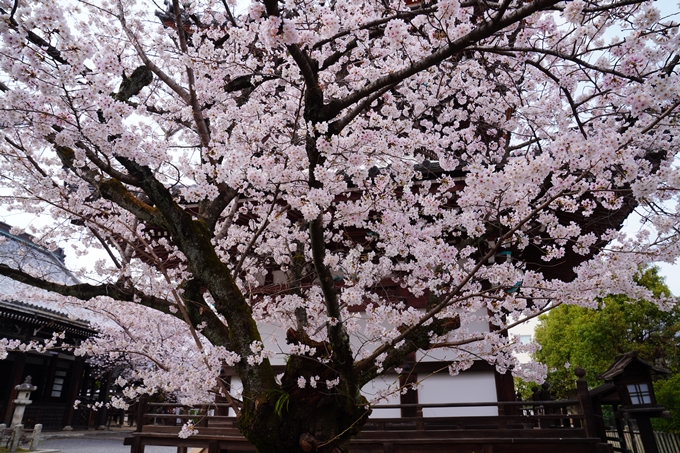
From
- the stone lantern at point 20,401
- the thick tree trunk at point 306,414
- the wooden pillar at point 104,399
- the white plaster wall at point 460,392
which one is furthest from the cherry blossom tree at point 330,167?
the wooden pillar at point 104,399

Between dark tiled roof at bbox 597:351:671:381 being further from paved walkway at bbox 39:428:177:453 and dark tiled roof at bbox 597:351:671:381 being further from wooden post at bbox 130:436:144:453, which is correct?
paved walkway at bbox 39:428:177:453

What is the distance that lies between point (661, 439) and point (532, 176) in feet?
45.7

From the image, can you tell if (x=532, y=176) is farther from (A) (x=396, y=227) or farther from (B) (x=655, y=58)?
(A) (x=396, y=227)

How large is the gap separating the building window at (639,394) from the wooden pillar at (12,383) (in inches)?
661

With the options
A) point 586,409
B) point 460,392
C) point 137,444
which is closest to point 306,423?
point 460,392

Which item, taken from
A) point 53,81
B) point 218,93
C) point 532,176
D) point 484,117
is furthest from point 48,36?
point 484,117

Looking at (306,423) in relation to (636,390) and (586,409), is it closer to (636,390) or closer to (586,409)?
(586,409)

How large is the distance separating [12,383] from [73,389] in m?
3.34

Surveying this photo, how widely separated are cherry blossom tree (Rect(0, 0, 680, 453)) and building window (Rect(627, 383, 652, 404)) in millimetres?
2372

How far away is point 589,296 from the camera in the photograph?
440cm

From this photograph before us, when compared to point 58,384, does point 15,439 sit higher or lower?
lower

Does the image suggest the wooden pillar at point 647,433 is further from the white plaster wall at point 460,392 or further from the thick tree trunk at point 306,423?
the thick tree trunk at point 306,423

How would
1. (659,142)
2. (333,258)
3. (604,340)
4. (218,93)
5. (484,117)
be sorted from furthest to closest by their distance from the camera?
(604,340) < (484,117) < (218,93) < (659,142) < (333,258)

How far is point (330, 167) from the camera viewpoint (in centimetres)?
415
